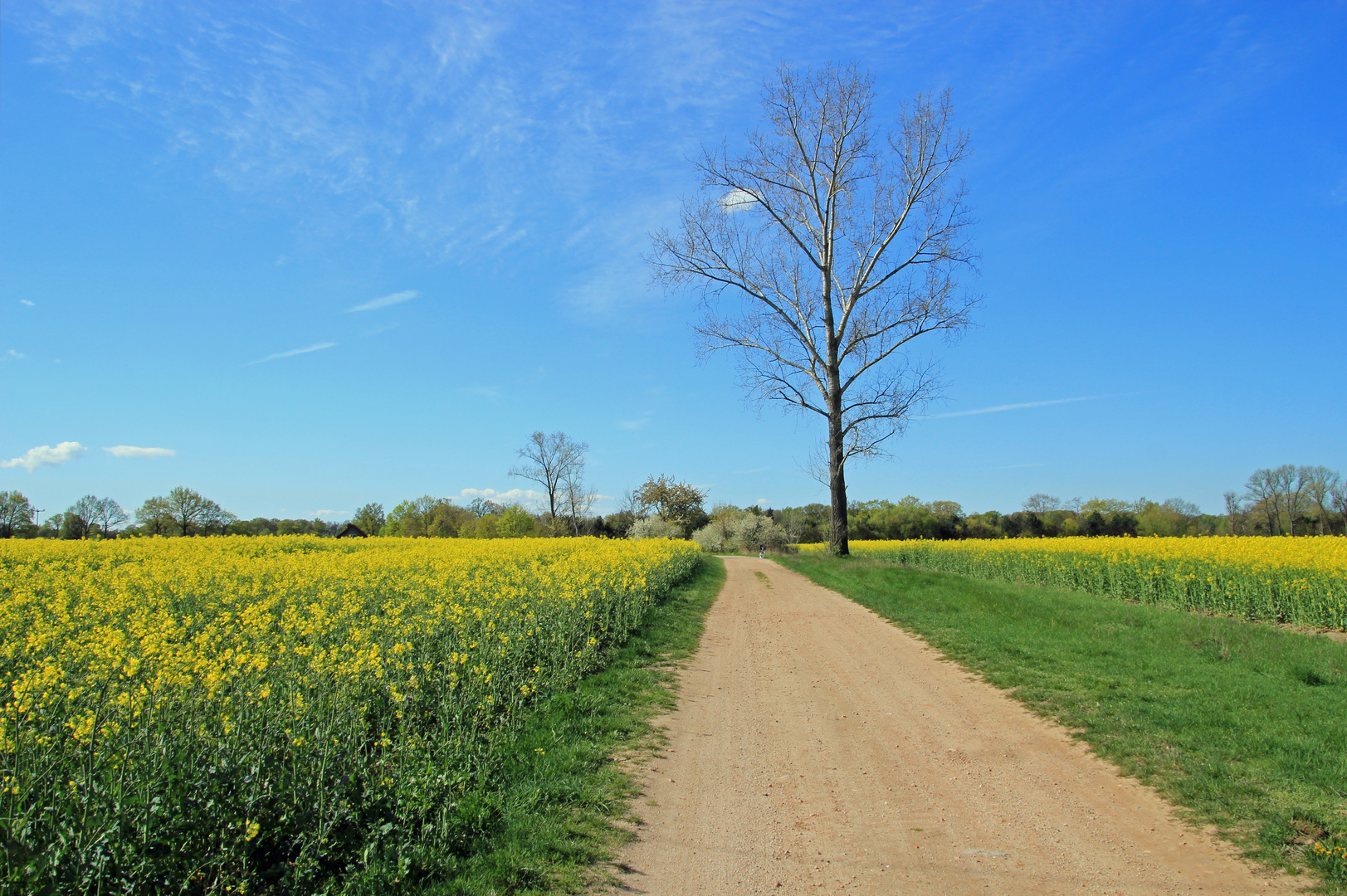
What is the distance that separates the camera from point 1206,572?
13867 millimetres

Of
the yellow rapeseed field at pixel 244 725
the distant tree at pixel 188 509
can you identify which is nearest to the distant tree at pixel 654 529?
the distant tree at pixel 188 509

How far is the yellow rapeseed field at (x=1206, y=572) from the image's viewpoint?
459 inches

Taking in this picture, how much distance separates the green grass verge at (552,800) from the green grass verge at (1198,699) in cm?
395

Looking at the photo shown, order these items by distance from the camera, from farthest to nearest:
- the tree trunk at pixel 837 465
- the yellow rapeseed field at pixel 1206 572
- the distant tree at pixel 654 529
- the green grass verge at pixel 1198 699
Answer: the distant tree at pixel 654 529
the tree trunk at pixel 837 465
the yellow rapeseed field at pixel 1206 572
the green grass verge at pixel 1198 699

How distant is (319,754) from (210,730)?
67cm

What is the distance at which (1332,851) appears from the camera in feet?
12.0

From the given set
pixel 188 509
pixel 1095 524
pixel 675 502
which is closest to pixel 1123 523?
pixel 1095 524

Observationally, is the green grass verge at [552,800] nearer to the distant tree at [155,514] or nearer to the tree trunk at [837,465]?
the tree trunk at [837,465]

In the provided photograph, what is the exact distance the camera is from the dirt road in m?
3.69

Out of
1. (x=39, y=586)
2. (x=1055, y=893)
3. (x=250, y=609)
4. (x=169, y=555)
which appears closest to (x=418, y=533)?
(x=169, y=555)

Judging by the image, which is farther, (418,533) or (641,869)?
(418,533)

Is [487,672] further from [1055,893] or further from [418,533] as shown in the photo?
[418,533]

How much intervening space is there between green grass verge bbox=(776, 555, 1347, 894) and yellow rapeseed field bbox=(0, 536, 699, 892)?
201 inches

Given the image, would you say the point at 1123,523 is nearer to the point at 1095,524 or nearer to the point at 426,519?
the point at 1095,524
